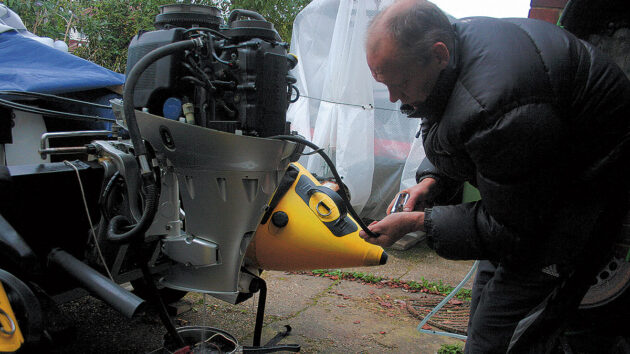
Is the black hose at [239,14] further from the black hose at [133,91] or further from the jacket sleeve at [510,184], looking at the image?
the jacket sleeve at [510,184]

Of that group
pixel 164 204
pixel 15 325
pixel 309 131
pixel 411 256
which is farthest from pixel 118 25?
pixel 15 325

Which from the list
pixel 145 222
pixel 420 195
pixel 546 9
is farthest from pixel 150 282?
pixel 546 9

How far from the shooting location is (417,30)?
134 centimetres

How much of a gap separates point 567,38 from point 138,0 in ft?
20.8

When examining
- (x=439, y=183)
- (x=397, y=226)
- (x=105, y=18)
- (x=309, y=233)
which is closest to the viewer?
(x=397, y=226)

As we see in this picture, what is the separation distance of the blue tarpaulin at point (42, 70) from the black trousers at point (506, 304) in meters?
2.50

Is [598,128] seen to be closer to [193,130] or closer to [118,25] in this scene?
[193,130]

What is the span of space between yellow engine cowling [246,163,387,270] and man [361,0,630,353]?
1.98 feet

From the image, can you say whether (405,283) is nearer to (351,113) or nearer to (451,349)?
(451,349)

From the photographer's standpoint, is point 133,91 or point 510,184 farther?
point 133,91

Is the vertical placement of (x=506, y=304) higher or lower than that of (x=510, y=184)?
lower

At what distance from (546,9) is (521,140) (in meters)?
2.07

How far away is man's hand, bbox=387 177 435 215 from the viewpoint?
1.86 metres

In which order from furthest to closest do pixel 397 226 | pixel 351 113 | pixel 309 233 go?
pixel 351 113 → pixel 309 233 → pixel 397 226
